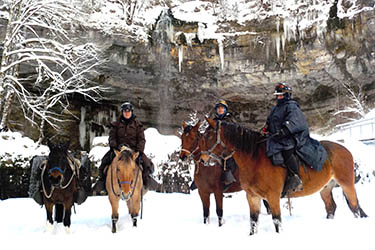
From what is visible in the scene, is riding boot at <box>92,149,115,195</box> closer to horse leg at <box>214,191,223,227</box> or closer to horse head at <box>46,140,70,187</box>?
horse head at <box>46,140,70,187</box>

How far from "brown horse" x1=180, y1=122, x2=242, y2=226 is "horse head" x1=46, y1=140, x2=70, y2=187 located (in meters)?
2.15

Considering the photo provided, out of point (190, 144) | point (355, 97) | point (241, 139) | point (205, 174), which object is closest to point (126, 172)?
point (190, 144)

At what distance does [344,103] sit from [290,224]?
21411 mm

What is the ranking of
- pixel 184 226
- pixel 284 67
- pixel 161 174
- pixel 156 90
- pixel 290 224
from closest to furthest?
1. pixel 290 224
2. pixel 184 226
3. pixel 161 174
4. pixel 284 67
5. pixel 156 90

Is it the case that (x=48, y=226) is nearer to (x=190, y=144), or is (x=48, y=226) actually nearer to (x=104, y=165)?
(x=104, y=165)

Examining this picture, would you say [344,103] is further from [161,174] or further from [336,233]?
[336,233]

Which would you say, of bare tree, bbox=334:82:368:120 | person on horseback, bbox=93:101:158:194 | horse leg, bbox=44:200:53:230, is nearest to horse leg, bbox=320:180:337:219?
person on horseback, bbox=93:101:158:194

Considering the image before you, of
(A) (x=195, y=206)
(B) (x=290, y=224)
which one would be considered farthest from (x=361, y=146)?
(B) (x=290, y=224)

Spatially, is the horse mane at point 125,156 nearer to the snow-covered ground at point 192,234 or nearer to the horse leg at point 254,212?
the snow-covered ground at point 192,234

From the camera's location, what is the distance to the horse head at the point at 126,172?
16.3 feet

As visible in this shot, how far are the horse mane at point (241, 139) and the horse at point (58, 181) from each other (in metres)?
3.00

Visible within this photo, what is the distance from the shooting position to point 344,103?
2330 centimetres

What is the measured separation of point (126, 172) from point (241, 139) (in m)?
2.01

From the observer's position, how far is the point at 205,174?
585 centimetres
